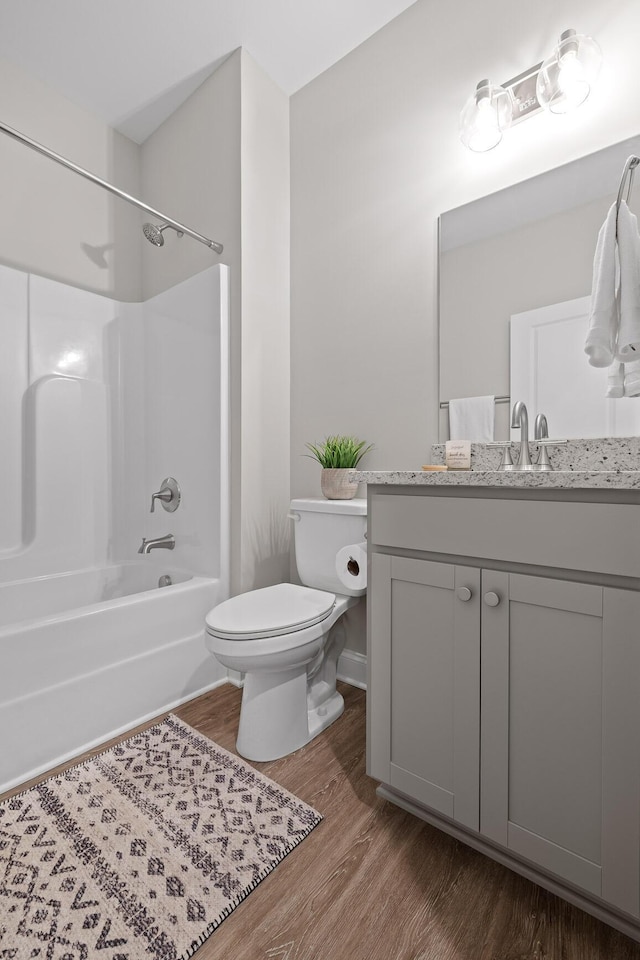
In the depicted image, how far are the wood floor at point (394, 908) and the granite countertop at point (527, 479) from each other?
0.87m

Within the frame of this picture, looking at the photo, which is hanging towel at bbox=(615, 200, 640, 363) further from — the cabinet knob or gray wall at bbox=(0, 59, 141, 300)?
gray wall at bbox=(0, 59, 141, 300)

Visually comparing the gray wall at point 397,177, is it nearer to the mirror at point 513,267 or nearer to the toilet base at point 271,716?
the mirror at point 513,267

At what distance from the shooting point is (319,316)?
2.12m

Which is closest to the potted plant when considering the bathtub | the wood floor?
the bathtub

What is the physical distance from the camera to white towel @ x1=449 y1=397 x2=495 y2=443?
156 cm

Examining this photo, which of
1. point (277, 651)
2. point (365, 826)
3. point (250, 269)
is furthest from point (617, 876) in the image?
point (250, 269)

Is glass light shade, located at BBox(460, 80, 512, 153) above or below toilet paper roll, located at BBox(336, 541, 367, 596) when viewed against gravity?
above

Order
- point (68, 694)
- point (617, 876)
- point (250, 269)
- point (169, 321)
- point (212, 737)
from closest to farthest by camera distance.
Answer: point (617, 876) < point (68, 694) < point (212, 737) < point (250, 269) < point (169, 321)

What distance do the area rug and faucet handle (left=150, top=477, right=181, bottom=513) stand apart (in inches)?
41.5

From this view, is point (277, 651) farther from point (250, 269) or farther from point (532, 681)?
point (250, 269)

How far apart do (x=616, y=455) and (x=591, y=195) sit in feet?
2.63

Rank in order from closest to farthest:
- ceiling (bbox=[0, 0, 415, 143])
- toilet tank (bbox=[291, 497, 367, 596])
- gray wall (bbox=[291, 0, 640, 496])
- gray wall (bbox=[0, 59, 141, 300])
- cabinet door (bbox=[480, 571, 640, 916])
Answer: cabinet door (bbox=[480, 571, 640, 916]), gray wall (bbox=[291, 0, 640, 496]), toilet tank (bbox=[291, 497, 367, 596]), ceiling (bbox=[0, 0, 415, 143]), gray wall (bbox=[0, 59, 141, 300])

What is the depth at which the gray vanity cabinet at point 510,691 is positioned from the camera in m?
0.82

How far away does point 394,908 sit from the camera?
0.96 m
